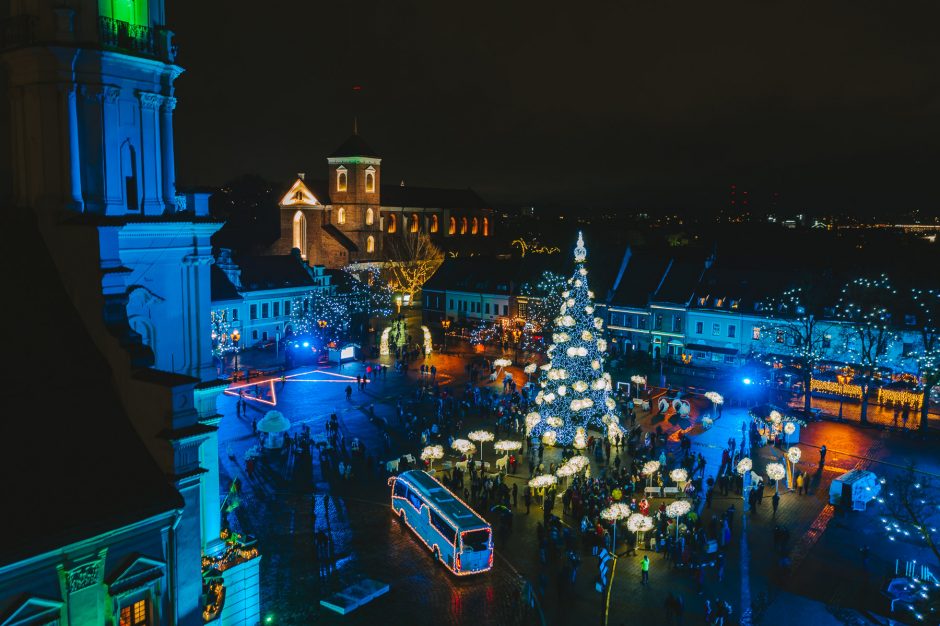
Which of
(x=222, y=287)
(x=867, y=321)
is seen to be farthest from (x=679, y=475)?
(x=222, y=287)

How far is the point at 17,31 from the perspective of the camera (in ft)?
55.4

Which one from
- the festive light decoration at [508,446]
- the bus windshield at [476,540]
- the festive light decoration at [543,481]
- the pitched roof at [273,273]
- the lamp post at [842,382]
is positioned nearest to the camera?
the bus windshield at [476,540]

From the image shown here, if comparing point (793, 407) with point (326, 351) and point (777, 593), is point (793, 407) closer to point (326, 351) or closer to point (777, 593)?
point (777, 593)

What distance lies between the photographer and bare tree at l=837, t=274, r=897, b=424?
41.9 m

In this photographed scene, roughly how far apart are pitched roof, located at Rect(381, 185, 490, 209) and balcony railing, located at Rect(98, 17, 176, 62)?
82.9 metres

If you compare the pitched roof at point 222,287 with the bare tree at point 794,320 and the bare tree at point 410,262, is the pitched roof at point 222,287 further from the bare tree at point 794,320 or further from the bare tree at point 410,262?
the bare tree at point 794,320

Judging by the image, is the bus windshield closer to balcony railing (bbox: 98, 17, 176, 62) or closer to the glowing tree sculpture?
the glowing tree sculpture

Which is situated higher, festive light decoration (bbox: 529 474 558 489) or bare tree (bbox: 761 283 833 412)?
bare tree (bbox: 761 283 833 412)

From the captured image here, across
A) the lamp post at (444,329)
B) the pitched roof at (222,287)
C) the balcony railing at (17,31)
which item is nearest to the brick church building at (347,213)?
the lamp post at (444,329)

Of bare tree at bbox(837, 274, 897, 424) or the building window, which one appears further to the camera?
bare tree at bbox(837, 274, 897, 424)

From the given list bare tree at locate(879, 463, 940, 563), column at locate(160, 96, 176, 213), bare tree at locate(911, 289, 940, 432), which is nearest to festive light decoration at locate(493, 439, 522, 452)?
bare tree at locate(879, 463, 940, 563)

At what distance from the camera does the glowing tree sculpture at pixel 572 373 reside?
113 ft

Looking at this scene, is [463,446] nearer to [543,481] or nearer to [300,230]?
[543,481]

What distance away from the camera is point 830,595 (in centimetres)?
2192
